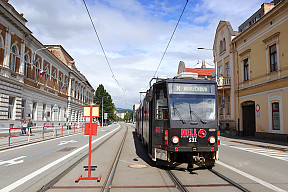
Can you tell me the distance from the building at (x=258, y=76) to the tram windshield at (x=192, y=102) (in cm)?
740

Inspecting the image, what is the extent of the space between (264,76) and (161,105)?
17.1m

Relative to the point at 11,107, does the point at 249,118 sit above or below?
below

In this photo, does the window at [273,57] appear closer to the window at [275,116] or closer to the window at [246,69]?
the window at [275,116]

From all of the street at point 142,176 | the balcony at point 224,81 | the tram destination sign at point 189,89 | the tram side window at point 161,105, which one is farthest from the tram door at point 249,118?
the tram side window at point 161,105

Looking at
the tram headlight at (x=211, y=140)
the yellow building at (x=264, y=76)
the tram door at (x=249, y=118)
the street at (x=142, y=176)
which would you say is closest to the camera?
A: the street at (x=142, y=176)

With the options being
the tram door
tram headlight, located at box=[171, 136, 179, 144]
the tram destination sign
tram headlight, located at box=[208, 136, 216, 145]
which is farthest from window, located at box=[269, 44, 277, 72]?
tram headlight, located at box=[171, 136, 179, 144]

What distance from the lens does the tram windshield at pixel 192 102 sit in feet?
23.8

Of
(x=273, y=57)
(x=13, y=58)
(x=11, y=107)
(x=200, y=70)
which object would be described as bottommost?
(x=11, y=107)

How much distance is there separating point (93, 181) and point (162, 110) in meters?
2.98

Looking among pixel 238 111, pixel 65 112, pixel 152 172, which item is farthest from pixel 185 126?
pixel 65 112

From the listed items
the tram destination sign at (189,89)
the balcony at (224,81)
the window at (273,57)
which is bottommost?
the tram destination sign at (189,89)

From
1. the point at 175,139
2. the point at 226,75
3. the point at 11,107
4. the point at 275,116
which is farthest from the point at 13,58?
the point at 275,116

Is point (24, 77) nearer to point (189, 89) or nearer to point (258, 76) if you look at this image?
point (189, 89)

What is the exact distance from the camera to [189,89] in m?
7.53
